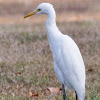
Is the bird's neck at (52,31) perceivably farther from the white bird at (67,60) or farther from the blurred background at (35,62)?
the blurred background at (35,62)

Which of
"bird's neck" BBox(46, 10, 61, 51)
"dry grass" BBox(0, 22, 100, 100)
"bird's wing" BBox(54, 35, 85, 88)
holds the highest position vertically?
"bird's neck" BBox(46, 10, 61, 51)

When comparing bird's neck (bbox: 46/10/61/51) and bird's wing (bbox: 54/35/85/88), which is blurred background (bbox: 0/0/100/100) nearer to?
bird's wing (bbox: 54/35/85/88)

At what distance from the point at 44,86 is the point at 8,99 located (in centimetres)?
81

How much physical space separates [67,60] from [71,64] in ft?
0.22

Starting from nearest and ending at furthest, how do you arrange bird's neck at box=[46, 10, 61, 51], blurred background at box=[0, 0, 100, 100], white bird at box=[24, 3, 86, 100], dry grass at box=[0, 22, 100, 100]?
white bird at box=[24, 3, 86, 100] → bird's neck at box=[46, 10, 61, 51] → blurred background at box=[0, 0, 100, 100] → dry grass at box=[0, 22, 100, 100]

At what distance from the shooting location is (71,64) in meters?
4.16

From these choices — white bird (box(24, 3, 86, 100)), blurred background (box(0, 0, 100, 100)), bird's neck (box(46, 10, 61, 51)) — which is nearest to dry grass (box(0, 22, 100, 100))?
blurred background (box(0, 0, 100, 100))

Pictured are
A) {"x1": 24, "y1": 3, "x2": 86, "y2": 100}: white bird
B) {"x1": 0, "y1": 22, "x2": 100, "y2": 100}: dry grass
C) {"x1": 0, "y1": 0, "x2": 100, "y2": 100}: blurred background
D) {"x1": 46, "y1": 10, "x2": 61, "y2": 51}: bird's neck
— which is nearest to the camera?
{"x1": 24, "y1": 3, "x2": 86, "y2": 100}: white bird

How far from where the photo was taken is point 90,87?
498 centimetres

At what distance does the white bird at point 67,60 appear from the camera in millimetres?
4121

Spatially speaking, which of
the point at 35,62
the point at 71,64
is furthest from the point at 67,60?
the point at 35,62

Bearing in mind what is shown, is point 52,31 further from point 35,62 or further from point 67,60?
point 35,62

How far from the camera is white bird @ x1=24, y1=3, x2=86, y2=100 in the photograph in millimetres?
4121

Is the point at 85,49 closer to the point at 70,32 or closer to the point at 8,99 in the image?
the point at 70,32
